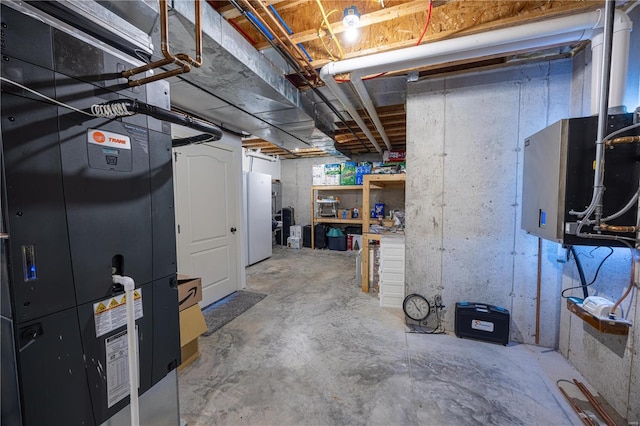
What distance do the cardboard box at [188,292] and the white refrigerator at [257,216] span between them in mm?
2592

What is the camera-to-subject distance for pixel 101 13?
34.5 inches

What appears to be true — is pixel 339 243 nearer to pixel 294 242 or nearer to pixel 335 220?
pixel 335 220

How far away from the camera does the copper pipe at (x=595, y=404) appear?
1430 mm

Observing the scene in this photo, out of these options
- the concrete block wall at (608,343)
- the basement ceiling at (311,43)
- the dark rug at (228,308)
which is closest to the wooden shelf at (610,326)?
the concrete block wall at (608,343)

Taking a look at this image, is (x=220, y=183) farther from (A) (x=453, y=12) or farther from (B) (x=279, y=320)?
(A) (x=453, y=12)

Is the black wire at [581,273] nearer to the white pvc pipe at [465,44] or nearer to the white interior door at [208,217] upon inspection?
the white pvc pipe at [465,44]

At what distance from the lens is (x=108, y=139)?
2.84 ft

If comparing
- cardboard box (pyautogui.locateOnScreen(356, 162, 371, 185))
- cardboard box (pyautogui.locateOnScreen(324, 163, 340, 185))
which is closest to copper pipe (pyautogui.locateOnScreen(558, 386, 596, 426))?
cardboard box (pyautogui.locateOnScreen(356, 162, 371, 185))

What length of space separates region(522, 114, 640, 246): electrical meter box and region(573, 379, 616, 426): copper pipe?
0.99 m

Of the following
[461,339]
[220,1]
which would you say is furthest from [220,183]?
[461,339]

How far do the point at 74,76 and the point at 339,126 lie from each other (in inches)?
140

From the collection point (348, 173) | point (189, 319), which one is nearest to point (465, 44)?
point (189, 319)

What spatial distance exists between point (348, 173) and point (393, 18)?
396 centimetres

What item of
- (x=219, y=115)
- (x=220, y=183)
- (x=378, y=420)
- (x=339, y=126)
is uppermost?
(x=339, y=126)
